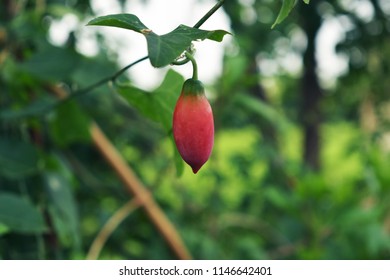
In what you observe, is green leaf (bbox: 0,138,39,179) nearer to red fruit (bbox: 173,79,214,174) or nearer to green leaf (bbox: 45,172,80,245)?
green leaf (bbox: 45,172,80,245)

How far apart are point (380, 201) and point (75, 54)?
118 cm

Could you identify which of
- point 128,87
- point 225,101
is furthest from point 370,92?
point 128,87

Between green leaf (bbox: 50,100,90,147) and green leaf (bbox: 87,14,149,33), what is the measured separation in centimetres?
69

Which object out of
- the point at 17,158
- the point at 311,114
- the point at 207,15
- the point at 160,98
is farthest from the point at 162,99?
the point at 311,114

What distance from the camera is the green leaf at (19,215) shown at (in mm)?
929

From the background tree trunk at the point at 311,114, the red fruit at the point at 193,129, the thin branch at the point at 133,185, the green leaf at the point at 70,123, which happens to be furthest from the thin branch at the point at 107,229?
the background tree trunk at the point at 311,114

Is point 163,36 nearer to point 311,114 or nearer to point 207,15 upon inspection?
point 207,15

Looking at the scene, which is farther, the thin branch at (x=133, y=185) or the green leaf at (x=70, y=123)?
the thin branch at (x=133, y=185)

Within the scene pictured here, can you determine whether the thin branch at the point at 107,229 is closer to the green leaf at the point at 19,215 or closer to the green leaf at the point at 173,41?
the green leaf at the point at 19,215

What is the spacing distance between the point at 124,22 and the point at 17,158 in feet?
2.33

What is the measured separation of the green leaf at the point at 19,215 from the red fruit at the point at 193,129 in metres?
0.50

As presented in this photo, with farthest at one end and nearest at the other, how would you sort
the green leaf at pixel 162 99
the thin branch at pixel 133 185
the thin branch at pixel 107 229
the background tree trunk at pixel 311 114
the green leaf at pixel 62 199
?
the background tree trunk at pixel 311 114 → the thin branch at pixel 133 185 → the thin branch at pixel 107 229 → the green leaf at pixel 62 199 → the green leaf at pixel 162 99

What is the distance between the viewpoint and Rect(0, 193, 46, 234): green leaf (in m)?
0.93

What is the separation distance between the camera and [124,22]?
0.48m
